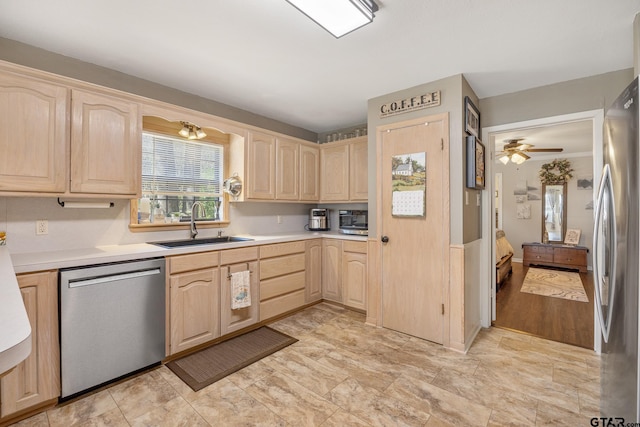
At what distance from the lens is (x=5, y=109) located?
1.86 metres

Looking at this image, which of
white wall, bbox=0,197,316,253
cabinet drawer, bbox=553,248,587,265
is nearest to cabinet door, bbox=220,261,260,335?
white wall, bbox=0,197,316,253

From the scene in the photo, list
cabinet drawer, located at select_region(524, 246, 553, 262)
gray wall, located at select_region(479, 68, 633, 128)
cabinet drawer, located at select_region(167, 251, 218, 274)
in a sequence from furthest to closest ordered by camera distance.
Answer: cabinet drawer, located at select_region(524, 246, 553, 262)
gray wall, located at select_region(479, 68, 633, 128)
cabinet drawer, located at select_region(167, 251, 218, 274)

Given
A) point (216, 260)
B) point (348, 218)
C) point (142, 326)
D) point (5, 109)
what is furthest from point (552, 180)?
point (5, 109)

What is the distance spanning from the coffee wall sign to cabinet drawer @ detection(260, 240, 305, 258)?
1734 millimetres

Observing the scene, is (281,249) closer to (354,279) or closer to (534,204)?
(354,279)

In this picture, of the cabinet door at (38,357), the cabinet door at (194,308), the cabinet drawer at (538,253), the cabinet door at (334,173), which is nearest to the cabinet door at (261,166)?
the cabinet door at (334,173)

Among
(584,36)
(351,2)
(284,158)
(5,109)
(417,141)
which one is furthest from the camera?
(284,158)

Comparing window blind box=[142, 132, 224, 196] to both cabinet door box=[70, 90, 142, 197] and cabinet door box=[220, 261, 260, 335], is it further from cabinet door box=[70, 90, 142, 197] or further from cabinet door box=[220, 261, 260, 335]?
cabinet door box=[220, 261, 260, 335]

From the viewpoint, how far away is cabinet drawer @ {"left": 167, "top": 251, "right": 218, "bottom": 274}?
2.37 meters

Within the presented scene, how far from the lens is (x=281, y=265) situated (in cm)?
327

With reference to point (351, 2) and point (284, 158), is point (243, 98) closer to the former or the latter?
point (284, 158)

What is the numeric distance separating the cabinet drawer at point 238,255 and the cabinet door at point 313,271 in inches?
32.1

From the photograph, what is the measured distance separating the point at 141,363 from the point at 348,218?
2.76 meters

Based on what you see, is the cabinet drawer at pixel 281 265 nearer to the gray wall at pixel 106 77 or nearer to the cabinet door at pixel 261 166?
the cabinet door at pixel 261 166
